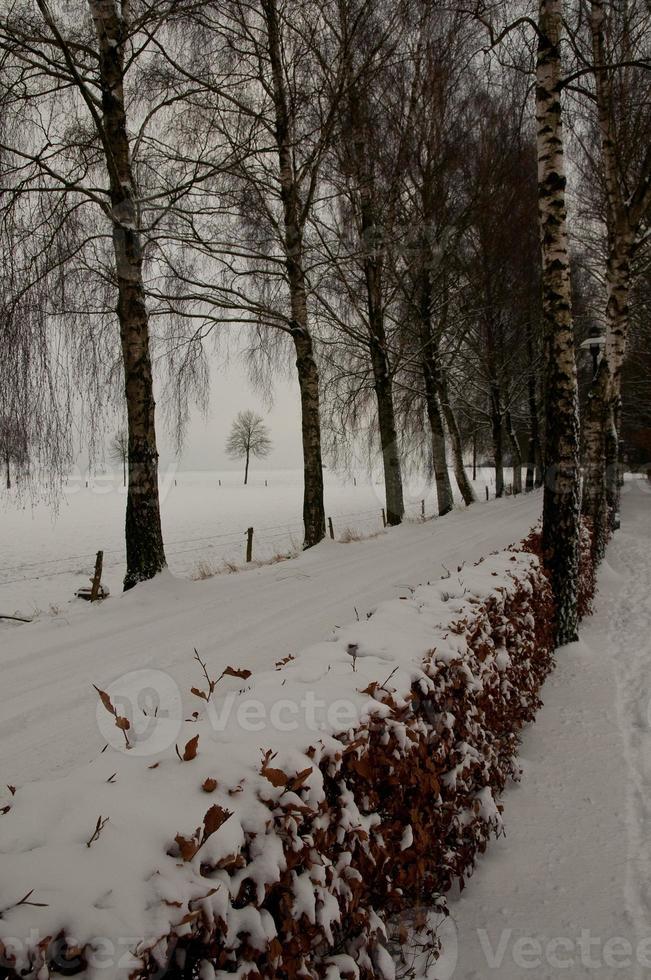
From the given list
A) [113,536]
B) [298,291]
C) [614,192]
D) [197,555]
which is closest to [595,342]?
[614,192]

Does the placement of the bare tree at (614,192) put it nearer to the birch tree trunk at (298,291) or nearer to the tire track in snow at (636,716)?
the tire track in snow at (636,716)

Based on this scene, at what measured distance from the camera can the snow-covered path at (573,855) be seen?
219 cm

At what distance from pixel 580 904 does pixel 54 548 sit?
63.7 ft

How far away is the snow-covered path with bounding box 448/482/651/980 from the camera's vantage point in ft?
7.19

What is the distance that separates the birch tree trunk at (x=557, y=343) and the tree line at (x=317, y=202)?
2cm

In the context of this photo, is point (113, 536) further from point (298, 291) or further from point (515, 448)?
point (515, 448)

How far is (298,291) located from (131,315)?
354cm

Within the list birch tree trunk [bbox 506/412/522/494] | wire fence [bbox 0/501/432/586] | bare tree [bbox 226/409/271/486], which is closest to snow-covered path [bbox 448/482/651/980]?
wire fence [bbox 0/501/432/586]

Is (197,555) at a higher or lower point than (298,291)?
lower

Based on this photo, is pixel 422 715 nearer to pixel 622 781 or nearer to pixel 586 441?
pixel 622 781

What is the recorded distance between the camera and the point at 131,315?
22.4 feet

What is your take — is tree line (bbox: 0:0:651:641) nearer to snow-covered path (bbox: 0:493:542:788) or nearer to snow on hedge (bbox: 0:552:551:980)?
snow-covered path (bbox: 0:493:542:788)

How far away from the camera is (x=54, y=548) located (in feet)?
61.1

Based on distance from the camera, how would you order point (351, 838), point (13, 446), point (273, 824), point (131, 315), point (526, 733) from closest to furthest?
1. point (273, 824)
2. point (351, 838)
3. point (526, 733)
4. point (13, 446)
5. point (131, 315)
